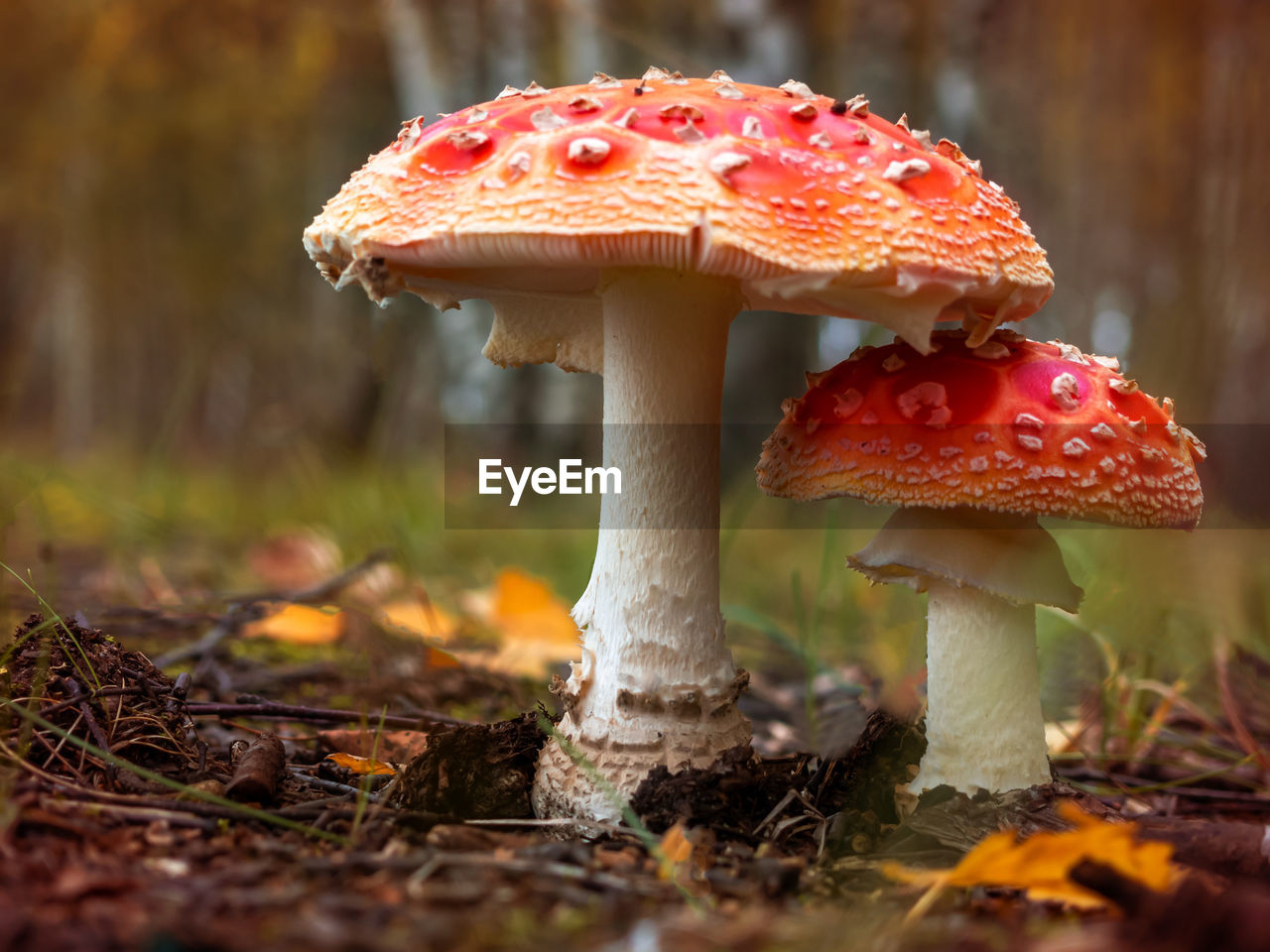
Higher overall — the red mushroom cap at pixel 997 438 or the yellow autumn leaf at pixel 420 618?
the red mushroom cap at pixel 997 438

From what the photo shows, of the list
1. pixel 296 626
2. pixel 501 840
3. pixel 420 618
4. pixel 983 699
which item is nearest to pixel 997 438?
pixel 983 699

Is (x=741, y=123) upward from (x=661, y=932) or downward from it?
upward

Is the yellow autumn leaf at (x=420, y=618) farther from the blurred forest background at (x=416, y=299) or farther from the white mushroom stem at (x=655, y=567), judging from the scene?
the white mushroom stem at (x=655, y=567)

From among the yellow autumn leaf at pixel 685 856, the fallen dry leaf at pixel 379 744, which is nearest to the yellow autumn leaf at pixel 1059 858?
the yellow autumn leaf at pixel 685 856

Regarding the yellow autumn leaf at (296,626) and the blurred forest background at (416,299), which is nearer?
the yellow autumn leaf at (296,626)

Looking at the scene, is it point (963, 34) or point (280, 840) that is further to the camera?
point (963, 34)

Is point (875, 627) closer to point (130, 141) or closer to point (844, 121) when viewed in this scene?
point (844, 121)

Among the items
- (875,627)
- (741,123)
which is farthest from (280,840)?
(875,627)
